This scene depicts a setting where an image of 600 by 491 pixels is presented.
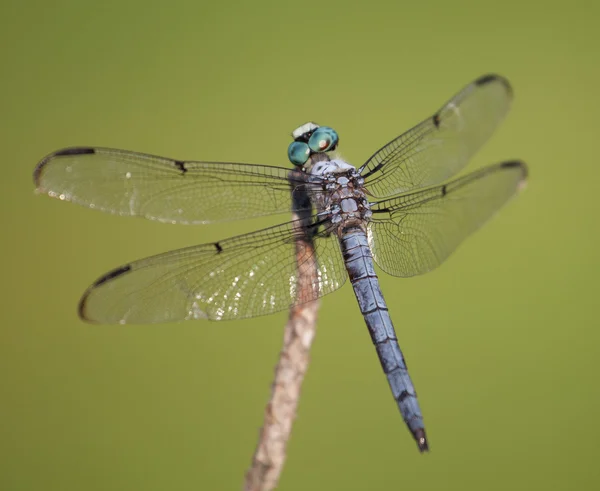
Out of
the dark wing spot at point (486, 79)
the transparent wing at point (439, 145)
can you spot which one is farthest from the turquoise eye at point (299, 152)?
the dark wing spot at point (486, 79)

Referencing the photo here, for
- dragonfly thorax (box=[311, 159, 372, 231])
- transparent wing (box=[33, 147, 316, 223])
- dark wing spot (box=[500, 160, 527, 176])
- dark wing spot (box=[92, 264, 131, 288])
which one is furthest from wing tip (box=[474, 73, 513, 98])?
dark wing spot (box=[92, 264, 131, 288])

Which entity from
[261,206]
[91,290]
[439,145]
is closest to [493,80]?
[439,145]

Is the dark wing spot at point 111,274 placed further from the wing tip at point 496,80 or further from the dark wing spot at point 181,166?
the wing tip at point 496,80

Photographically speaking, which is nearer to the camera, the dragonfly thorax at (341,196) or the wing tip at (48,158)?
the wing tip at (48,158)

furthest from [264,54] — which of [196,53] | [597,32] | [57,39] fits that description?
[597,32]

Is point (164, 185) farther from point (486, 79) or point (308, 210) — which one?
point (486, 79)
